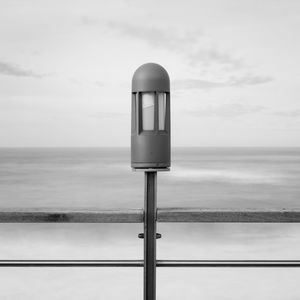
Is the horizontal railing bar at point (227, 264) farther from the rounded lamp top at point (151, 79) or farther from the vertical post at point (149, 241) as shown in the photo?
the rounded lamp top at point (151, 79)

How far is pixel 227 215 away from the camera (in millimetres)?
2029

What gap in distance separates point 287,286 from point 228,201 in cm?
1645

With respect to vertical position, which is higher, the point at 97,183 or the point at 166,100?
the point at 97,183

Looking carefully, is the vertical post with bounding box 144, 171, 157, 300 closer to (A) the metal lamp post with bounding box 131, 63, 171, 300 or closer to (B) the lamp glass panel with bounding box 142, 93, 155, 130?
(A) the metal lamp post with bounding box 131, 63, 171, 300

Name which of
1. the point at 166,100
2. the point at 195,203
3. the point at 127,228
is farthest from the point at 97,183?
the point at 166,100

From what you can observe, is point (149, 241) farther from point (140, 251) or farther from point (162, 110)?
point (140, 251)

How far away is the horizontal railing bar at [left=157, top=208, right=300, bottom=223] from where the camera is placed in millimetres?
2027

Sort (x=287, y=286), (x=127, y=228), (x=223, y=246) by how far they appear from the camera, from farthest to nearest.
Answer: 1. (x=127, y=228)
2. (x=223, y=246)
3. (x=287, y=286)

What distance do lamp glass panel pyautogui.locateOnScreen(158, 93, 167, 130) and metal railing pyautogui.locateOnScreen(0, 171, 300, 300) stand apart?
29 cm

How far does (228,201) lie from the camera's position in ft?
74.1

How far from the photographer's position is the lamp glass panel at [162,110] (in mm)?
2195

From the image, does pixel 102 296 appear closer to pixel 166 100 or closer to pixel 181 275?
pixel 181 275

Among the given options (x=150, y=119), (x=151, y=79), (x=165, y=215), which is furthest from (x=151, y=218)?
(x=151, y=79)

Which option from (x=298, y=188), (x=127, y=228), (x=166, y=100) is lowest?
(x=166, y=100)
